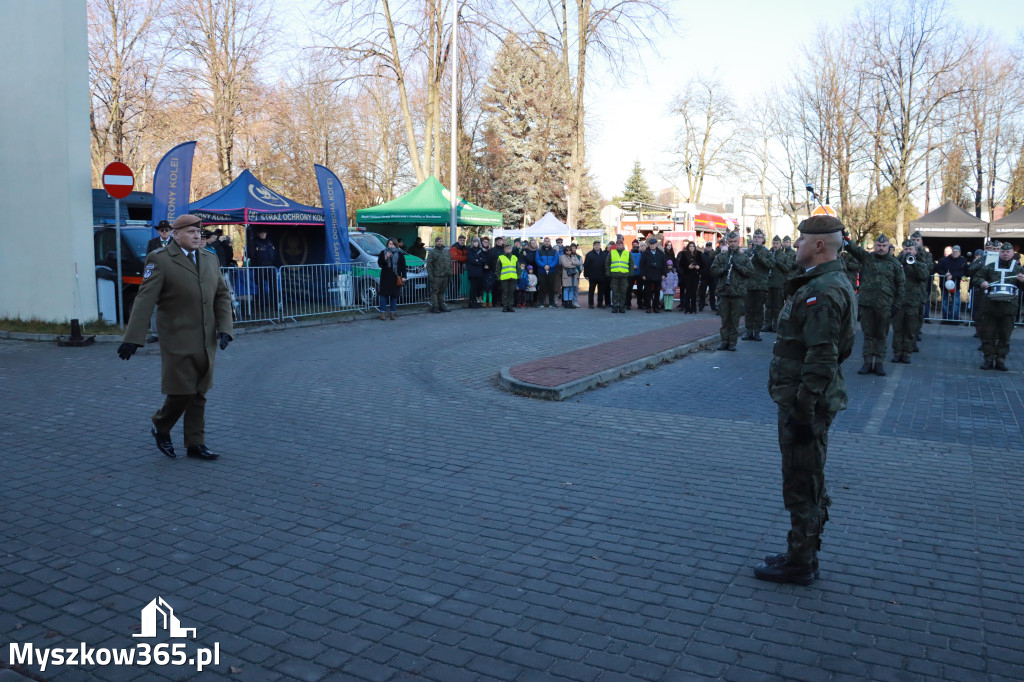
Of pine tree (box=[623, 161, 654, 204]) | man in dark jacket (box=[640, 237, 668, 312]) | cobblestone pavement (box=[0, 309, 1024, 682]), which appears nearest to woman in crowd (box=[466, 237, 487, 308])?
man in dark jacket (box=[640, 237, 668, 312])

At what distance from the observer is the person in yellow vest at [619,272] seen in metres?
20.4

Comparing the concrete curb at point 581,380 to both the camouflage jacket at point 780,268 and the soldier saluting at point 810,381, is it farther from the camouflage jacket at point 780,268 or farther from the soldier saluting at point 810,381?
the soldier saluting at point 810,381

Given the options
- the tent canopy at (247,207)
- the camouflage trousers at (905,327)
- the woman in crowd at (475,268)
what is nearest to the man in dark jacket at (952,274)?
the camouflage trousers at (905,327)

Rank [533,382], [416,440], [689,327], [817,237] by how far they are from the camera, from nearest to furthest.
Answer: [817,237] → [416,440] → [533,382] → [689,327]

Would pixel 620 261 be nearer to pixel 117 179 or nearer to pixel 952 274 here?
pixel 952 274

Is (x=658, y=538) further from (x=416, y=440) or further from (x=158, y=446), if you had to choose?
(x=158, y=446)

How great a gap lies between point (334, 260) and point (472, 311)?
3.63 metres

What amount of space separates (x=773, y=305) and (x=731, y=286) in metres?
3.20

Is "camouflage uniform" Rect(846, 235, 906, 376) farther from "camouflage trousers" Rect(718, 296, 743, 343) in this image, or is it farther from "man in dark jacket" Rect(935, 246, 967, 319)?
"man in dark jacket" Rect(935, 246, 967, 319)

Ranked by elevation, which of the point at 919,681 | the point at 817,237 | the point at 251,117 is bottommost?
the point at 919,681

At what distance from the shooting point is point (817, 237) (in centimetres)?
444

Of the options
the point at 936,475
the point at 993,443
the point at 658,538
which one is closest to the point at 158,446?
the point at 658,538

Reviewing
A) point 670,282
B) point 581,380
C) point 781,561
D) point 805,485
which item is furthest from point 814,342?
point 670,282

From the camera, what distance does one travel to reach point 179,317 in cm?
652
